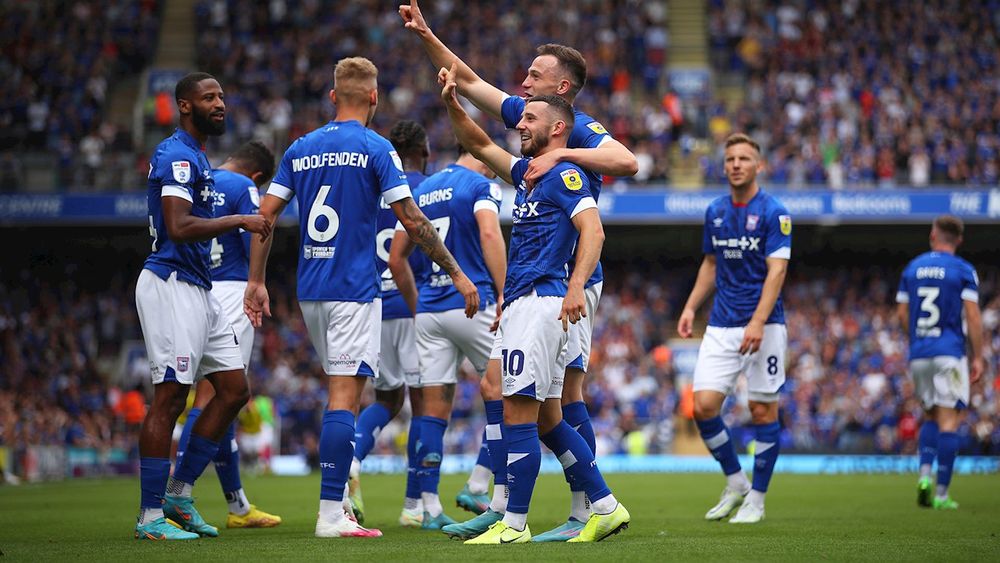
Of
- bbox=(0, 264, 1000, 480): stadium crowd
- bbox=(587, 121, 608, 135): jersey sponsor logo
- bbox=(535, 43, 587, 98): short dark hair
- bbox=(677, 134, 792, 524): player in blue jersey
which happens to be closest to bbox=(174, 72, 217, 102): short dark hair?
bbox=(535, 43, 587, 98): short dark hair

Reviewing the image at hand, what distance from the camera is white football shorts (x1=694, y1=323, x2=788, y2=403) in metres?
9.55

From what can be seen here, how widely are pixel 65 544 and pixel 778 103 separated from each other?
2593 centimetres

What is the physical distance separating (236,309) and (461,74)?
2.65m

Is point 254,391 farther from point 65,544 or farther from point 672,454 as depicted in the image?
point 65,544

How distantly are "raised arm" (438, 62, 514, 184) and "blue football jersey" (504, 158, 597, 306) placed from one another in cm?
50

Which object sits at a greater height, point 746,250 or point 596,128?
point 596,128

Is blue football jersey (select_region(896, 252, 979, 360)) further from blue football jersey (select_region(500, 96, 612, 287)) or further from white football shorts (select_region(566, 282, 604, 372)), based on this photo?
blue football jersey (select_region(500, 96, 612, 287))

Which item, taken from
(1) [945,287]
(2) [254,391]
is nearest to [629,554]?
(1) [945,287]

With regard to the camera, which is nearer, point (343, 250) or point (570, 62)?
point (343, 250)

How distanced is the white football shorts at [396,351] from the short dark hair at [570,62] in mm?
2512

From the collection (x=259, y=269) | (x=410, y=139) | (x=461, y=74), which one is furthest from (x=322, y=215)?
(x=410, y=139)

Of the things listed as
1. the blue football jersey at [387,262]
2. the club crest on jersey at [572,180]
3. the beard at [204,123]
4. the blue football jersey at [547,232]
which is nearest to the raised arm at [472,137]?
Result: the blue football jersey at [547,232]

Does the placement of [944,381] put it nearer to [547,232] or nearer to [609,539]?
[609,539]

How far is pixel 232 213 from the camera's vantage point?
885 centimetres
